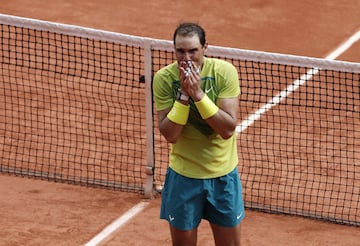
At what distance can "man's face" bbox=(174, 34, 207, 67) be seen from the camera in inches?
312

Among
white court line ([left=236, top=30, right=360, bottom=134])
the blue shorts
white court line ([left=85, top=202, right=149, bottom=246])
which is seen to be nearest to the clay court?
white court line ([left=85, top=202, right=149, bottom=246])

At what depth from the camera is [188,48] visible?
793 centimetres

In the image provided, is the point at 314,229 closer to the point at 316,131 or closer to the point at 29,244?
the point at 316,131

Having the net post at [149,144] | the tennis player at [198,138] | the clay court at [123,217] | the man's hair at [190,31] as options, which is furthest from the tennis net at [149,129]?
the man's hair at [190,31]

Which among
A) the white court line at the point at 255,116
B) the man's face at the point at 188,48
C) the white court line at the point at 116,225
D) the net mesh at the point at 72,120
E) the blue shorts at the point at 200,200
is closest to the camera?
the man's face at the point at 188,48

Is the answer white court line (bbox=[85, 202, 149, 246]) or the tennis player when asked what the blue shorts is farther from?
white court line (bbox=[85, 202, 149, 246])

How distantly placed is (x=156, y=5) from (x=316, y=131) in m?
5.52

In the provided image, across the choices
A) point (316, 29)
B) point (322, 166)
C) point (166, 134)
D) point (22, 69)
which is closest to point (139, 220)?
point (322, 166)

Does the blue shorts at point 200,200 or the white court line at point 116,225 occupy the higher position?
the blue shorts at point 200,200

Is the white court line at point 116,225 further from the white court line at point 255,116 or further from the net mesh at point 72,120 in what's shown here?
the net mesh at point 72,120

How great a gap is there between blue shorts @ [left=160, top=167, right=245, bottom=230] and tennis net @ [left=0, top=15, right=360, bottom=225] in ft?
9.29

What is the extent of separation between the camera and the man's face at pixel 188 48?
7930 mm

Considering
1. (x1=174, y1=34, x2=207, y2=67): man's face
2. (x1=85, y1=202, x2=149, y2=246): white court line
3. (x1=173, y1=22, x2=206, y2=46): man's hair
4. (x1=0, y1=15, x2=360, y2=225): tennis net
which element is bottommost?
(x1=85, y1=202, x2=149, y2=246): white court line

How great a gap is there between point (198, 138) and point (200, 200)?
546 millimetres
